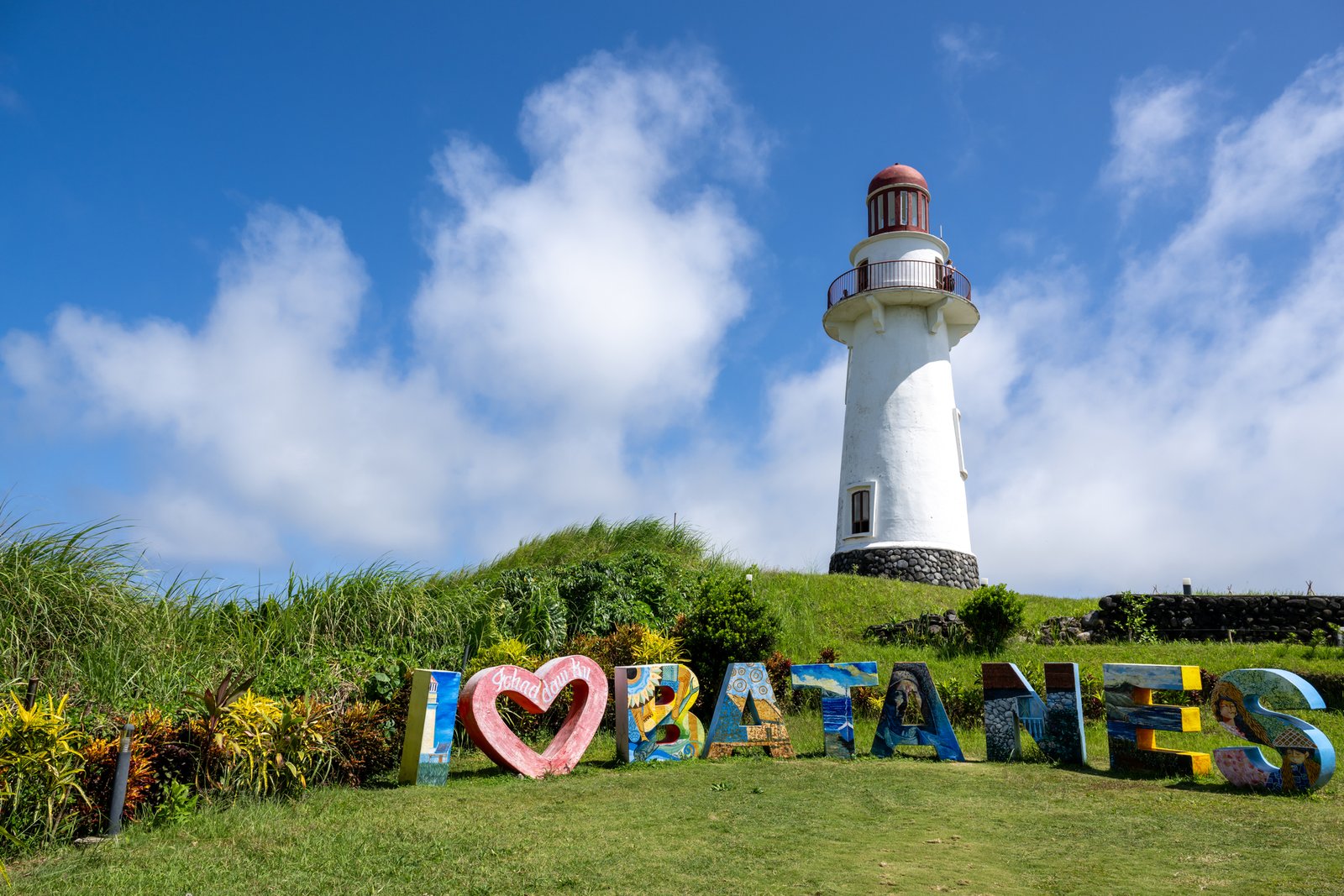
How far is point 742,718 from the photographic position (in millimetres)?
10266

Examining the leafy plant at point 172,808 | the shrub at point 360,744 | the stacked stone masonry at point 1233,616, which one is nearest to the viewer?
the leafy plant at point 172,808

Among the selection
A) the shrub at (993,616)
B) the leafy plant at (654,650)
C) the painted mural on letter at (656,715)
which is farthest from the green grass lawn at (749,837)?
the shrub at (993,616)

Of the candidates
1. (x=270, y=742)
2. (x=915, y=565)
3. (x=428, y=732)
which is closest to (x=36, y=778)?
(x=270, y=742)

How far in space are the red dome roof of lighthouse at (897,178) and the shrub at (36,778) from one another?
2302 cm

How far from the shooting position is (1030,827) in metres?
6.35

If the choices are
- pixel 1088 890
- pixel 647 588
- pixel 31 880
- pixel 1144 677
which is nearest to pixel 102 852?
pixel 31 880

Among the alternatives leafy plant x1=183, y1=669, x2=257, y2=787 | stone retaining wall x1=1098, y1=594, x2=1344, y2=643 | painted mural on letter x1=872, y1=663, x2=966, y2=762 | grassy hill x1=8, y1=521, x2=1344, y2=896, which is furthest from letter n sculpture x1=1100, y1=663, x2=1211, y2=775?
stone retaining wall x1=1098, y1=594, x2=1344, y2=643

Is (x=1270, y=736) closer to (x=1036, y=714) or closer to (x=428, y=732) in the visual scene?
(x=1036, y=714)

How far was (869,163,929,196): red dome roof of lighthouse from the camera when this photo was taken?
2431cm

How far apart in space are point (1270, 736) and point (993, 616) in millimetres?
7380

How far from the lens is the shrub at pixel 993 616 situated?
15.1 m

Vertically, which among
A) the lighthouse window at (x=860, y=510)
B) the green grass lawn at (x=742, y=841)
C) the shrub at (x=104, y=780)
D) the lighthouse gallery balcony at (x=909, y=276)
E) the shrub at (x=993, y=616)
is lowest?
the green grass lawn at (x=742, y=841)

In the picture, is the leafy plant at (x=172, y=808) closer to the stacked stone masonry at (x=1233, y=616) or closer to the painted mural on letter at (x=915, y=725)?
the painted mural on letter at (x=915, y=725)

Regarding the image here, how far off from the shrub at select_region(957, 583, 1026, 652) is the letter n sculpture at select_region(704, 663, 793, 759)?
A: 6531 mm
